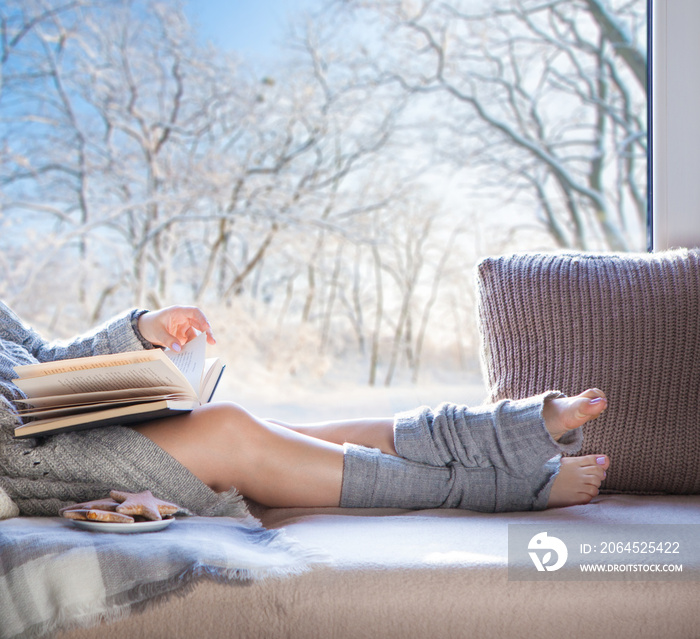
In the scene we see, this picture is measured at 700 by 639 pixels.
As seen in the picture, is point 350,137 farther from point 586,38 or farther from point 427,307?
point 586,38

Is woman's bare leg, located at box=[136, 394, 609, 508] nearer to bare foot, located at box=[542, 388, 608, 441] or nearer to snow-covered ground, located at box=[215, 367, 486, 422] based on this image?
bare foot, located at box=[542, 388, 608, 441]

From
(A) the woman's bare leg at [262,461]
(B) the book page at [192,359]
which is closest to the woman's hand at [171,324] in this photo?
(B) the book page at [192,359]

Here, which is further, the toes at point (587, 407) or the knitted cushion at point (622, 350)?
the knitted cushion at point (622, 350)

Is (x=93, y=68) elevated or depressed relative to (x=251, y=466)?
elevated

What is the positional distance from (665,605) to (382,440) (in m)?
0.50

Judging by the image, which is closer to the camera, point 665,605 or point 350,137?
point 665,605

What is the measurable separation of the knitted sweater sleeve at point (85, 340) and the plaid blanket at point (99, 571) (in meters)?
0.43

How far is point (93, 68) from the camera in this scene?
8.37 feet

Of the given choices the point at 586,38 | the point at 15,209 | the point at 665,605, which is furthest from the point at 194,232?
the point at 665,605

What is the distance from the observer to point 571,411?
0.95 metres

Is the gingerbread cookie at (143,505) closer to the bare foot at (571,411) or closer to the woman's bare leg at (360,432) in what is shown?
the woman's bare leg at (360,432)

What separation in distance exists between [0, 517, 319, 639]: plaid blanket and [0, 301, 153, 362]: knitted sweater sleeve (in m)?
0.43

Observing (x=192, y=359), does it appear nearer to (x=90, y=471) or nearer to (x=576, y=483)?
(x=90, y=471)

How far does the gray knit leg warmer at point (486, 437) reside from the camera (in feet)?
3.19
